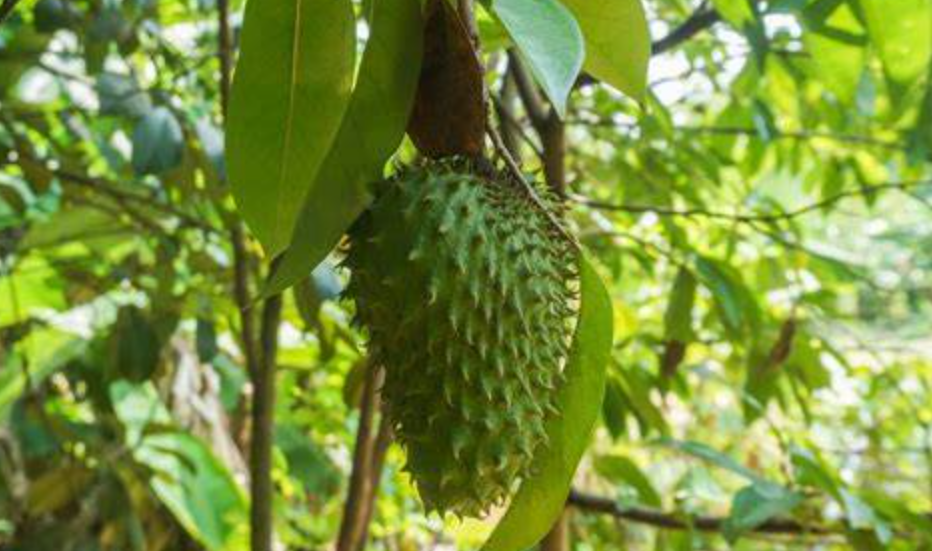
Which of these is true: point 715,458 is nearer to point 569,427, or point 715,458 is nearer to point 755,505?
point 755,505

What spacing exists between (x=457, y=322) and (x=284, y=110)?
21 centimetres

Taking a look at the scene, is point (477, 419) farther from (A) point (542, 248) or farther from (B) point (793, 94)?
(B) point (793, 94)

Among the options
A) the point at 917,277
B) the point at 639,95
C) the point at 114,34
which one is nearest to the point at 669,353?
the point at 114,34

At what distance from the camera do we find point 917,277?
670 cm

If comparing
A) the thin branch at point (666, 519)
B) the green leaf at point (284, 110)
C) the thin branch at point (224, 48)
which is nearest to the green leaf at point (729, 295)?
the thin branch at point (666, 519)

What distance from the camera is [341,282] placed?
1571 millimetres

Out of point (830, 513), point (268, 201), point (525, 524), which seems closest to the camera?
point (268, 201)

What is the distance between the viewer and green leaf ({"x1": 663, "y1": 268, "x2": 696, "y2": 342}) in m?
1.83

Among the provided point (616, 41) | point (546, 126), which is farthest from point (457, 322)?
Result: point (546, 126)

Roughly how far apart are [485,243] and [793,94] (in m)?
1.77

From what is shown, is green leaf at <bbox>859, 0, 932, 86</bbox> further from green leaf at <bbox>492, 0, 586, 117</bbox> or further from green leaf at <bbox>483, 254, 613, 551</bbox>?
green leaf at <bbox>492, 0, 586, 117</bbox>

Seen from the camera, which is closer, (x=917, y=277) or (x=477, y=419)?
(x=477, y=419)

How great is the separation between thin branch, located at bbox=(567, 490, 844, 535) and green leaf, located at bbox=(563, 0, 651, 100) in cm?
102

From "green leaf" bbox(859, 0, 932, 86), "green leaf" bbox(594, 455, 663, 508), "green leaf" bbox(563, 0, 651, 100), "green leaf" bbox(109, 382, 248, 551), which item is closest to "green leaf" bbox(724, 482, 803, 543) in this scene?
"green leaf" bbox(594, 455, 663, 508)
